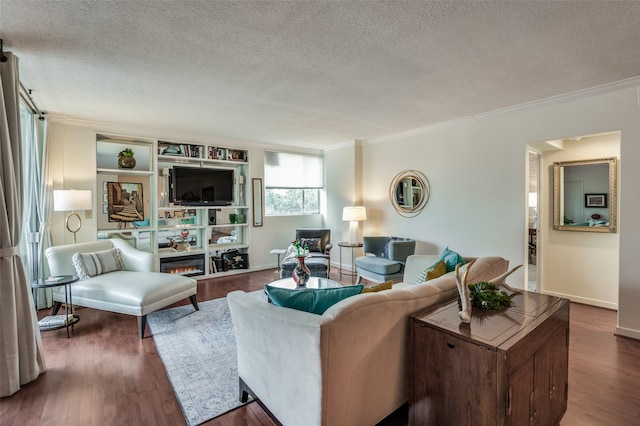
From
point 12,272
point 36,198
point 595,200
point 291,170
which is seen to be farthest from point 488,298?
point 291,170

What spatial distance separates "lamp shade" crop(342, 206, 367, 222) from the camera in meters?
5.46

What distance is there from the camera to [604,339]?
2939mm

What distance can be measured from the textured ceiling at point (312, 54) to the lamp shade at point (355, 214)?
2.00m

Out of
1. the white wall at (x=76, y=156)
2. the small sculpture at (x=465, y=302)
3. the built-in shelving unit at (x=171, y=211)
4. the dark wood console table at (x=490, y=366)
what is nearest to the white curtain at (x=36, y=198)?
the white wall at (x=76, y=156)

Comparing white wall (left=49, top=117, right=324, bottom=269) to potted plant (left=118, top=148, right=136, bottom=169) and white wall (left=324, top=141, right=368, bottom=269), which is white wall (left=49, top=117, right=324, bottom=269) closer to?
potted plant (left=118, top=148, right=136, bottom=169)

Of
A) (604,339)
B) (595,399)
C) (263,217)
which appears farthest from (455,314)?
(263,217)

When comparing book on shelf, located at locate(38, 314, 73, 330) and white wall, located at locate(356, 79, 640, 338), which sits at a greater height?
white wall, located at locate(356, 79, 640, 338)

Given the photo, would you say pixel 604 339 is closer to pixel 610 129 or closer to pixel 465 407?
pixel 610 129

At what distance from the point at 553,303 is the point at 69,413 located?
3094mm

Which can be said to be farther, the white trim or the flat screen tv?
the flat screen tv

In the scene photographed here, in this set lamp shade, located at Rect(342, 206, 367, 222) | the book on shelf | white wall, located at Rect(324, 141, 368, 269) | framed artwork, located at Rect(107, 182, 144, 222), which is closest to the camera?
the book on shelf

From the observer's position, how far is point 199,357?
2.64 m

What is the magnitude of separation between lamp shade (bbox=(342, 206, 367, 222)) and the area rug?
260 centimetres

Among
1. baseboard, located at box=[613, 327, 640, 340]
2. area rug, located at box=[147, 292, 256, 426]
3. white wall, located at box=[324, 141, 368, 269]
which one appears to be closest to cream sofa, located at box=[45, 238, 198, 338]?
area rug, located at box=[147, 292, 256, 426]
